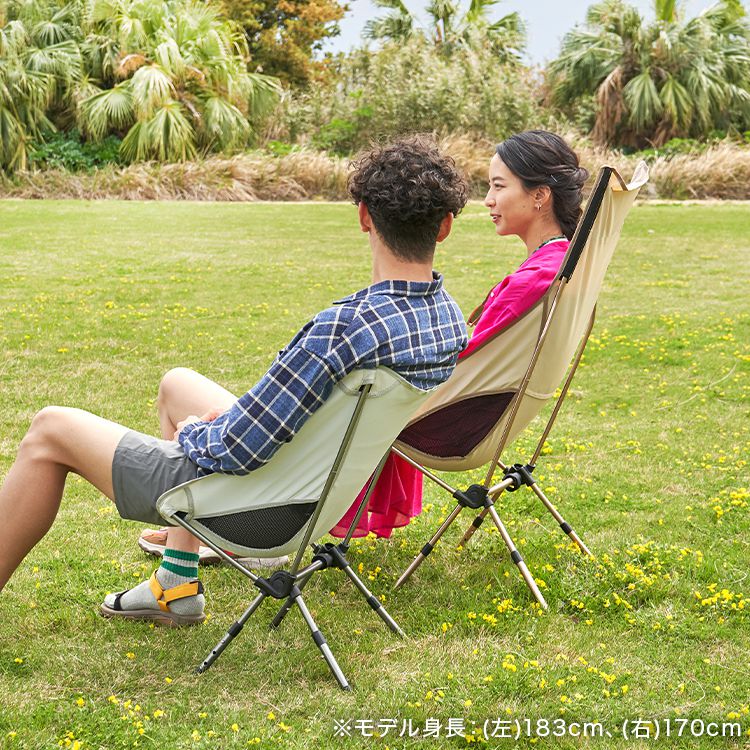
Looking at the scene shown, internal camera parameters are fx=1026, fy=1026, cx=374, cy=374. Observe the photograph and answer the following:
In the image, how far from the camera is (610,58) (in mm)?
28016

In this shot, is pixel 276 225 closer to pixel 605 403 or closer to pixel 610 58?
pixel 605 403

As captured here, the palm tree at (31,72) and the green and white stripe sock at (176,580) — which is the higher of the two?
the palm tree at (31,72)

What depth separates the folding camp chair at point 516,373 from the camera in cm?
337

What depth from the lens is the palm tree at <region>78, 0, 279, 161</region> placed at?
21.7 m

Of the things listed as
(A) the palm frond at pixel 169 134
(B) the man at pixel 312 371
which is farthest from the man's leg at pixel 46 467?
(A) the palm frond at pixel 169 134

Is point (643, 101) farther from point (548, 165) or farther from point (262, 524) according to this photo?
point (262, 524)

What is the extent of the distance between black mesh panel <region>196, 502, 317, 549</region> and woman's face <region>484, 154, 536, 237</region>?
134cm

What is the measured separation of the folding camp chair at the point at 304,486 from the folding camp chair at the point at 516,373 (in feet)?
2.02

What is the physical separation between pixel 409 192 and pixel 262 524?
41.2 inches

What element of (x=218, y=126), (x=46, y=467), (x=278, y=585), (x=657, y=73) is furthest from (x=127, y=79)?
(x=278, y=585)

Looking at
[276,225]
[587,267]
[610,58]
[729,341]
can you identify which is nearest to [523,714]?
[587,267]

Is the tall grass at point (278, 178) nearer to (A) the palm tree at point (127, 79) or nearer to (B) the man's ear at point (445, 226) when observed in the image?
(A) the palm tree at point (127, 79)

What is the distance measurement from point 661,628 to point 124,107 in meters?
21.0

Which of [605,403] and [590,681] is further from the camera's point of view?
[605,403]
